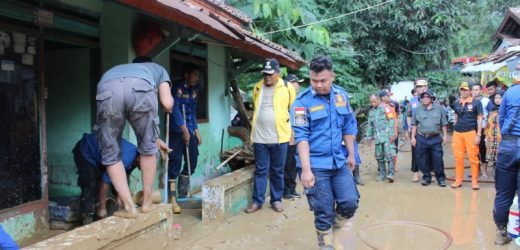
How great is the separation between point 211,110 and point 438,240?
4345 millimetres

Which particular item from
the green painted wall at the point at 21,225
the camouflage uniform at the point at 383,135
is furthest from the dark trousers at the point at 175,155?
the camouflage uniform at the point at 383,135

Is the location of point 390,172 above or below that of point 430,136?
below

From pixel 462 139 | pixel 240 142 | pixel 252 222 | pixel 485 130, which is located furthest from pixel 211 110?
pixel 485 130

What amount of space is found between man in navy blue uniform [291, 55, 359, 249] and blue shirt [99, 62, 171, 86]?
1226 millimetres

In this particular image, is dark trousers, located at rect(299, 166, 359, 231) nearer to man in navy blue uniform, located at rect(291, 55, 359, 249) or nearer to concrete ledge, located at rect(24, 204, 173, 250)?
man in navy blue uniform, located at rect(291, 55, 359, 249)

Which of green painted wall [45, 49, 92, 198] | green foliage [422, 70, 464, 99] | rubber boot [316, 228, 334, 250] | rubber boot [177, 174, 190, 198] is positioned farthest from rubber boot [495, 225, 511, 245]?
green foliage [422, 70, 464, 99]

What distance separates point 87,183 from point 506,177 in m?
4.13

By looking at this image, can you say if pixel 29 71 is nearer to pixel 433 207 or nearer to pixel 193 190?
pixel 193 190

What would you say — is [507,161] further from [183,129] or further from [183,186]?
[183,186]

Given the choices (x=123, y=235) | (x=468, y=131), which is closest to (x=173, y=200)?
(x=123, y=235)

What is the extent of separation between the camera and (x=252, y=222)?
Answer: 5777 millimetres

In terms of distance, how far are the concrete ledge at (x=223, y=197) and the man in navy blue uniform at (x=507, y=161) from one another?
297cm

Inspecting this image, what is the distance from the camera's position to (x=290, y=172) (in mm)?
7262

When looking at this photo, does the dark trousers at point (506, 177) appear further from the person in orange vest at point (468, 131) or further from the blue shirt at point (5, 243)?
the blue shirt at point (5, 243)
